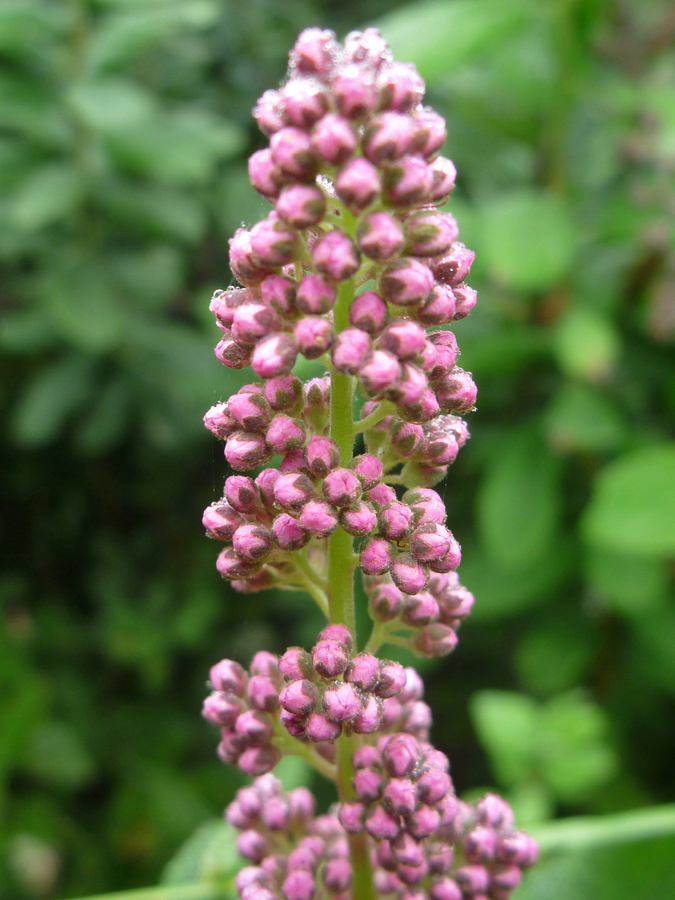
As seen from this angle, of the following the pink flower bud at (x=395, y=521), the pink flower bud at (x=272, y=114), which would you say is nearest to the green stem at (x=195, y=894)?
the pink flower bud at (x=395, y=521)

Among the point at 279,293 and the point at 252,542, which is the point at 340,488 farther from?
the point at 279,293

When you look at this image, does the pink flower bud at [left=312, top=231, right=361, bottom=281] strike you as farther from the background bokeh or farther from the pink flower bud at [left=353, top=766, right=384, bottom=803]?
the background bokeh

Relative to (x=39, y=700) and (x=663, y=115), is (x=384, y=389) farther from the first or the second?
(x=39, y=700)

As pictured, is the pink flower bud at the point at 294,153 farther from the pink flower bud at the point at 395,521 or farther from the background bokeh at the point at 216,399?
the background bokeh at the point at 216,399

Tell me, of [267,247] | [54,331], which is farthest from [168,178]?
[267,247]

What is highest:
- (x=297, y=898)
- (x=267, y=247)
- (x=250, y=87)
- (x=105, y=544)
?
(x=250, y=87)

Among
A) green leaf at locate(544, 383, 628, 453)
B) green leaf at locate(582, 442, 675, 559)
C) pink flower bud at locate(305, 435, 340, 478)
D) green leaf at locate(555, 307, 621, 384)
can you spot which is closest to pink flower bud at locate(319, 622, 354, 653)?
pink flower bud at locate(305, 435, 340, 478)
